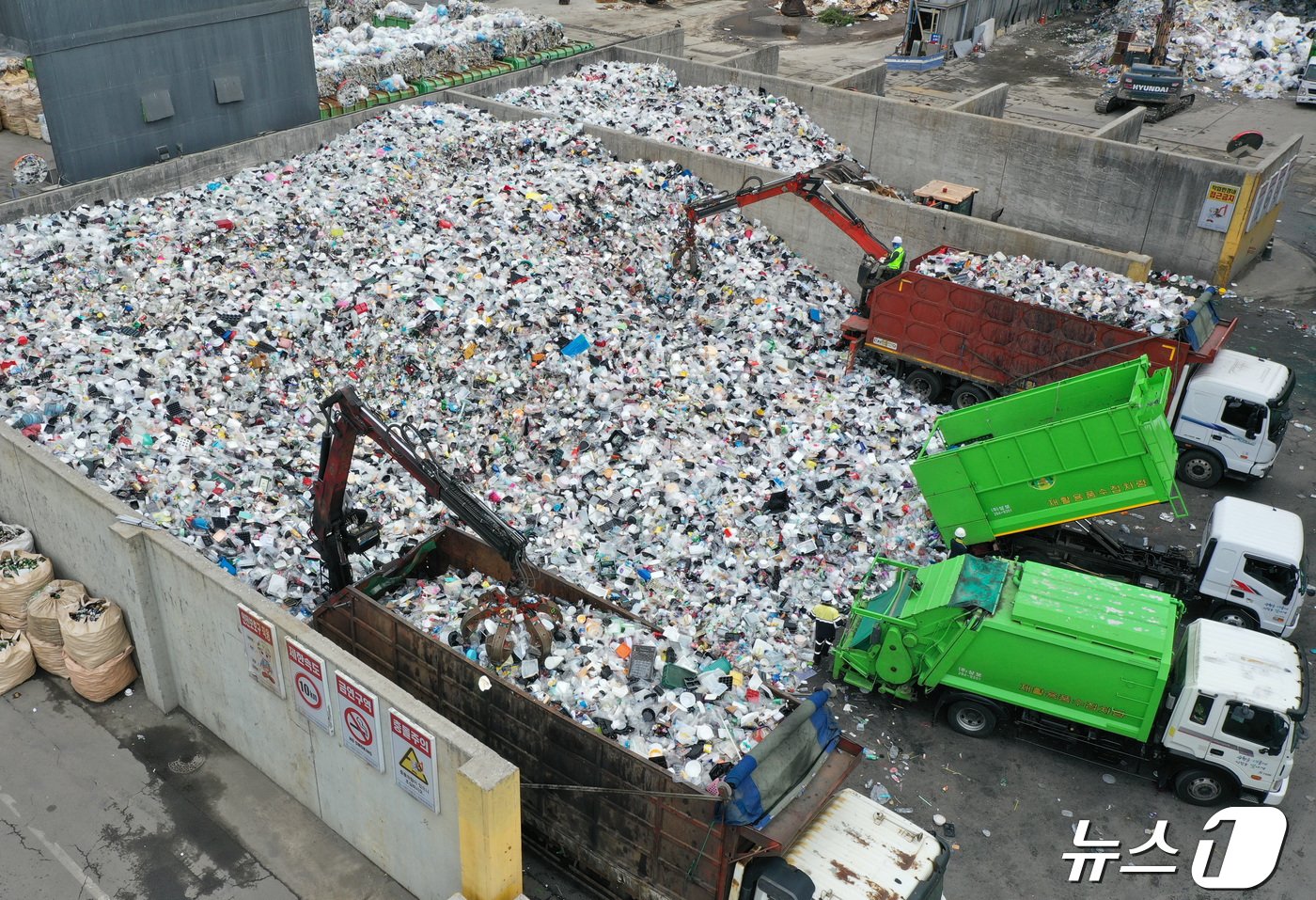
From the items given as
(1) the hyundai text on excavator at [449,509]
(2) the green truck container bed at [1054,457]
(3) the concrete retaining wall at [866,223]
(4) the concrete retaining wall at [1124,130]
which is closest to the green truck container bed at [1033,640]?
(2) the green truck container bed at [1054,457]

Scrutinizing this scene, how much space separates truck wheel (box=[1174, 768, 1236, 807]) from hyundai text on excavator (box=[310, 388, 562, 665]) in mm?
5730

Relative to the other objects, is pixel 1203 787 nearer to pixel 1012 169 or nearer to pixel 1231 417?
pixel 1231 417

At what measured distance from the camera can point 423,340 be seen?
13.9m

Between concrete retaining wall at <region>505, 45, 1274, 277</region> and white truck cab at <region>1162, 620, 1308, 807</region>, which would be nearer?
white truck cab at <region>1162, 620, 1308, 807</region>

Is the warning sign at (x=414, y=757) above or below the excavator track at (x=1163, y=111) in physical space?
below

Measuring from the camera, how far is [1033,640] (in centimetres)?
923

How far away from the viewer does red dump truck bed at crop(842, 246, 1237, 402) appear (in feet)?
43.6

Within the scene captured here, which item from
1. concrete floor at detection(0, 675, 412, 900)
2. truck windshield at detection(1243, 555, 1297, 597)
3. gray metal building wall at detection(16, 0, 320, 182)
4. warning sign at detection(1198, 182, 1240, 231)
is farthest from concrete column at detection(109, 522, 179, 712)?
warning sign at detection(1198, 182, 1240, 231)

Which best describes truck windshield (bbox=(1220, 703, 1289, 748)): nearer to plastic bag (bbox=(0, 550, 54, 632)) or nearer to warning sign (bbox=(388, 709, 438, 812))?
warning sign (bbox=(388, 709, 438, 812))

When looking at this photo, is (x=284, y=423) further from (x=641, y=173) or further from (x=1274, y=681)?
(x=1274, y=681)

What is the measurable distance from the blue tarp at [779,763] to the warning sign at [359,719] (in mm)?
2553

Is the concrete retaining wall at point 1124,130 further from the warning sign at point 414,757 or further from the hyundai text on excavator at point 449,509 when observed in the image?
the warning sign at point 414,757

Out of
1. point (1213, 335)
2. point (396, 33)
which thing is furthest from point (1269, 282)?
point (396, 33)

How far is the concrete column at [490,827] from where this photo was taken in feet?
22.4
